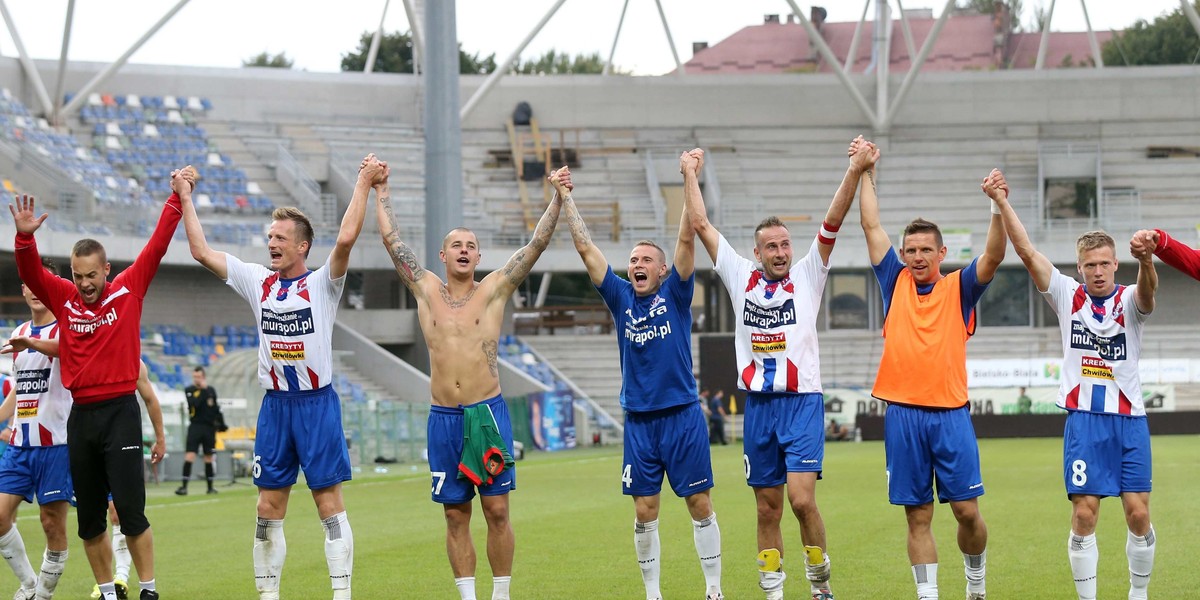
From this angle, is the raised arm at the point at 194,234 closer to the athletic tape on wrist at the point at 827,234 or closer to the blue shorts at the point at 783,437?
the blue shorts at the point at 783,437

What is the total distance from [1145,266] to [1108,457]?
119cm

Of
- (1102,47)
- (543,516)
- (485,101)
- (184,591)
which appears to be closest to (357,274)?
(485,101)

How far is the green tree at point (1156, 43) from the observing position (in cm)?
5997

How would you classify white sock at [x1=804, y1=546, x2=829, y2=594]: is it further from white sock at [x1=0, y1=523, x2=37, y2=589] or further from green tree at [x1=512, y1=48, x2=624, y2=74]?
green tree at [x1=512, y1=48, x2=624, y2=74]

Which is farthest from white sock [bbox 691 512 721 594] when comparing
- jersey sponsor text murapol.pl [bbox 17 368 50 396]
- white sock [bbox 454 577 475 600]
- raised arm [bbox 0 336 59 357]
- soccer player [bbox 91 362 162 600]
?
jersey sponsor text murapol.pl [bbox 17 368 50 396]

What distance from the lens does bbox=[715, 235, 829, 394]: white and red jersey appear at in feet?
30.6

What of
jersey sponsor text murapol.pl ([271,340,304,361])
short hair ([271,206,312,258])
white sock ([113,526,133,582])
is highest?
short hair ([271,206,312,258])

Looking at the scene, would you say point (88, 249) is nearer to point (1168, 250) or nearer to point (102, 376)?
point (102, 376)

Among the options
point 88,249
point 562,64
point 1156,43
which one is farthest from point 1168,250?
point 562,64

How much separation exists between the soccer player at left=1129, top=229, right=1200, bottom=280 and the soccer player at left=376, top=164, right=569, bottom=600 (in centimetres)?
365

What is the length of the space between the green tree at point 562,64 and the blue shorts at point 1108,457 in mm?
73453

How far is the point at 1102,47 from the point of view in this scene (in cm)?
7119

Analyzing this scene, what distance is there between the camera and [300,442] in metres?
8.99

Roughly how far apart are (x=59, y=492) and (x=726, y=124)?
141 ft
